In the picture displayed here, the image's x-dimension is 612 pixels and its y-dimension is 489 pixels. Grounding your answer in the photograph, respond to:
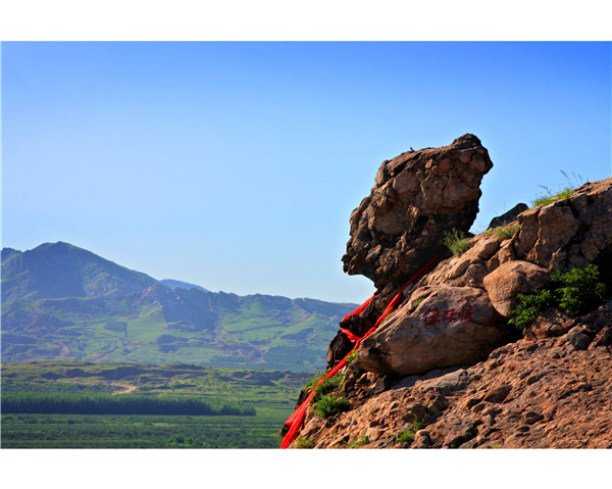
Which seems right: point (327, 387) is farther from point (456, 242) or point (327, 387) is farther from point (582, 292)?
point (582, 292)

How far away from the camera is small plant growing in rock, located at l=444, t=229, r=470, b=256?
12.8 metres

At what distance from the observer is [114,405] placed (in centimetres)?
14575

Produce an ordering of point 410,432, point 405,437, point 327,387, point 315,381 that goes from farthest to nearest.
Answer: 1. point 315,381
2. point 327,387
3. point 410,432
4. point 405,437

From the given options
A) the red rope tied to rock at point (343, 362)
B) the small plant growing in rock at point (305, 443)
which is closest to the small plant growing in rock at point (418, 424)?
the small plant growing in rock at point (305, 443)

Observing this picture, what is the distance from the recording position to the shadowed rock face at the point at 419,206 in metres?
13.4

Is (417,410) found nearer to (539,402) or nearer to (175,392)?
(539,402)

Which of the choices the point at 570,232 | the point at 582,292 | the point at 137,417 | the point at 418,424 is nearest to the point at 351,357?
the point at 418,424

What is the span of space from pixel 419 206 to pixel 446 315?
3.13m

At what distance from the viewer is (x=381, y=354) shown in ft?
37.8

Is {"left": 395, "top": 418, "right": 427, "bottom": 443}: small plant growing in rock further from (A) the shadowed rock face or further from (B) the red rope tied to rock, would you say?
(A) the shadowed rock face

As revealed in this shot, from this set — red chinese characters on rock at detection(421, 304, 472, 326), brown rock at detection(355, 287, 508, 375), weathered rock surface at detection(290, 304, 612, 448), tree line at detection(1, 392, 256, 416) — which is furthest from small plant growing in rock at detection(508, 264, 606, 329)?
tree line at detection(1, 392, 256, 416)

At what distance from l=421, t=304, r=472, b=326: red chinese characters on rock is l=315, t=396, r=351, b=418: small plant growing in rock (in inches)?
83.5

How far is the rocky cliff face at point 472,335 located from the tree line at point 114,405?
134201mm

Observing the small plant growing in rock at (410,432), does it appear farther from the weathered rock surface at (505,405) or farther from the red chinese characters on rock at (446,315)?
the red chinese characters on rock at (446,315)
